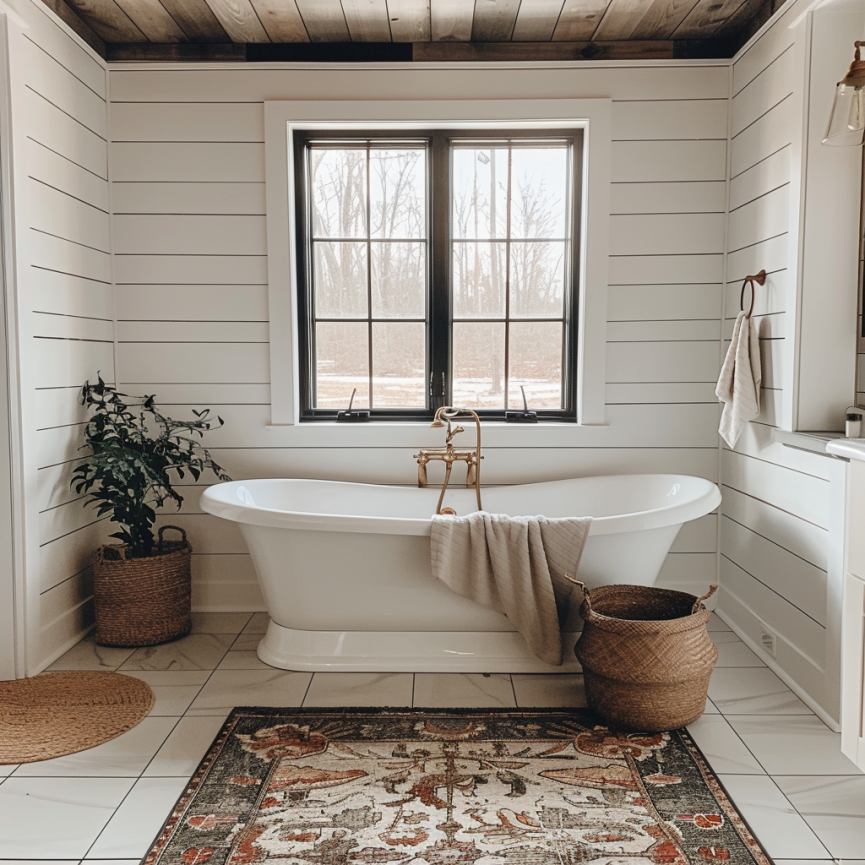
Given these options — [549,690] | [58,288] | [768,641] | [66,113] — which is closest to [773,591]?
[768,641]

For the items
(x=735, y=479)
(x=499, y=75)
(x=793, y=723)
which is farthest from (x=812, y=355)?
(x=499, y=75)

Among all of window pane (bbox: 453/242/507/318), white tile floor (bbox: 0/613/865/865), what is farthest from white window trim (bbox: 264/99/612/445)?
white tile floor (bbox: 0/613/865/865)

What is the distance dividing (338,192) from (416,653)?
209 centimetres

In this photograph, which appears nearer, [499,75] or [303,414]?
[499,75]

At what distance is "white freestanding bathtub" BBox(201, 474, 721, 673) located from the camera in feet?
8.66

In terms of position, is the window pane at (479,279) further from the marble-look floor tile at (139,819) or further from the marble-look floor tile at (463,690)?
the marble-look floor tile at (139,819)

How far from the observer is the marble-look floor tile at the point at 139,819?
1793 mm

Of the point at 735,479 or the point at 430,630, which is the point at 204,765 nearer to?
the point at 430,630

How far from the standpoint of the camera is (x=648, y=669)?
2283 mm

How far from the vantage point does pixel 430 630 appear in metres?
2.81

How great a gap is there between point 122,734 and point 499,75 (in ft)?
9.69

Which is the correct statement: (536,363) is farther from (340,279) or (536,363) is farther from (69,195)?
(69,195)

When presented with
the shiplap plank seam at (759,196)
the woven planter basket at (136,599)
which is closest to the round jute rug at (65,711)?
the woven planter basket at (136,599)

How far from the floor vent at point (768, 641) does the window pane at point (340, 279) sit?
7.15ft
